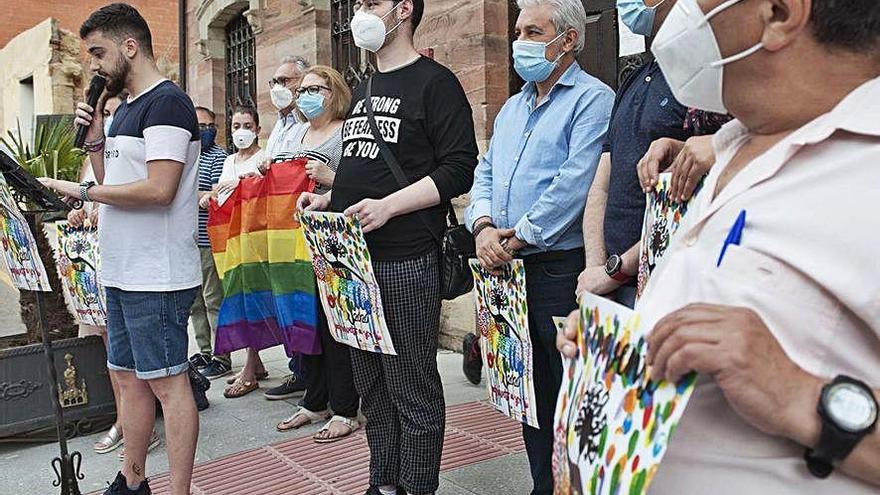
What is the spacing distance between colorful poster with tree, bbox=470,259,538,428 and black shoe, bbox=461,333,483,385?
189 cm

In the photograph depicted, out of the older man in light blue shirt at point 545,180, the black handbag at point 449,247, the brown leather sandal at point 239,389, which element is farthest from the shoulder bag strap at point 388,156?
the brown leather sandal at point 239,389

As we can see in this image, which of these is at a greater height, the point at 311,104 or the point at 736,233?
the point at 311,104

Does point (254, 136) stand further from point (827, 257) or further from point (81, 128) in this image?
point (827, 257)

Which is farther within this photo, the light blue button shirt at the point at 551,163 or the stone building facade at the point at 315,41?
the stone building facade at the point at 315,41

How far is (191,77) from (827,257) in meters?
9.65

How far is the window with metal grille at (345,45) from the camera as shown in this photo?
21.3ft

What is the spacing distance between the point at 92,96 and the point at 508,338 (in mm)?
2026

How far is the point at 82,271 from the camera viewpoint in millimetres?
4211

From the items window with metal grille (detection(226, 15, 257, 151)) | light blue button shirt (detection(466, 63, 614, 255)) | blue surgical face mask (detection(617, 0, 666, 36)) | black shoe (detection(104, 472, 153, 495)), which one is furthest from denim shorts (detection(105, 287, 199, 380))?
window with metal grille (detection(226, 15, 257, 151))

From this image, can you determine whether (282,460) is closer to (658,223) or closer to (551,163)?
(551,163)

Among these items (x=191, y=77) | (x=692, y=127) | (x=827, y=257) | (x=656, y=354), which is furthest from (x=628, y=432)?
(x=191, y=77)

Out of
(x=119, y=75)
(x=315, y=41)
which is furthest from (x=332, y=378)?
(x=315, y=41)

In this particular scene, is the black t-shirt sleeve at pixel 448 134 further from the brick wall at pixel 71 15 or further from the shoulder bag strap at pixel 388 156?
the brick wall at pixel 71 15

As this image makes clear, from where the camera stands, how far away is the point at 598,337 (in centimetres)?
112
